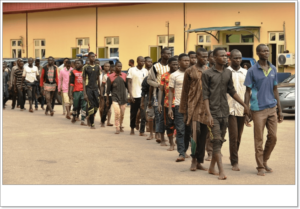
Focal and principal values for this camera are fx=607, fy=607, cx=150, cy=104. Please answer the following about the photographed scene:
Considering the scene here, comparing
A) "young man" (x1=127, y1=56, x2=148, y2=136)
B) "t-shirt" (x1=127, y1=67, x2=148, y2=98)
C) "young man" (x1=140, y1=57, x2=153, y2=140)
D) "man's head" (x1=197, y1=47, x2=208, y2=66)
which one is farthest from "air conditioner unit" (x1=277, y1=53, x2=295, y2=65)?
"man's head" (x1=197, y1=47, x2=208, y2=66)

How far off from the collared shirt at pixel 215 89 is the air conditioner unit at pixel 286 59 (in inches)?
679

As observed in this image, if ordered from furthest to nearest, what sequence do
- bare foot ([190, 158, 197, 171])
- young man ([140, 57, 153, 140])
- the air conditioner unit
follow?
the air conditioner unit, young man ([140, 57, 153, 140]), bare foot ([190, 158, 197, 171])

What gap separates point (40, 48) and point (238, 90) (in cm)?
2818

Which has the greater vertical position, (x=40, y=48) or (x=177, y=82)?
(x=40, y=48)

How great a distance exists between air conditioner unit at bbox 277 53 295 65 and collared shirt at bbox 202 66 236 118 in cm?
1724

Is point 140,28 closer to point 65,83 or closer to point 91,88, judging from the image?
point 65,83

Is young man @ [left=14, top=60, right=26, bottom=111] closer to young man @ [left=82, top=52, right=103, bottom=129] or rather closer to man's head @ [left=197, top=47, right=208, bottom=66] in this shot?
young man @ [left=82, top=52, right=103, bottom=129]

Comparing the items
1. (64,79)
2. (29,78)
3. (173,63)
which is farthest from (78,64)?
(173,63)

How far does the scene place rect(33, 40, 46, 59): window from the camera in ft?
118

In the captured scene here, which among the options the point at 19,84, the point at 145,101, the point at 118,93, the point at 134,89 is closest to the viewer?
the point at 145,101

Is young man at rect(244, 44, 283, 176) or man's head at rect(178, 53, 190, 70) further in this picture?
man's head at rect(178, 53, 190, 70)

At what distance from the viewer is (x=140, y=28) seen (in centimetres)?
3142

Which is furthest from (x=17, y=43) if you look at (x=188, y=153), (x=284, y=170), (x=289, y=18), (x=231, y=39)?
(x=284, y=170)

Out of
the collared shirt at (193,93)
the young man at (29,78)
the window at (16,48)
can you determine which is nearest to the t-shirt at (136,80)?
the collared shirt at (193,93)
